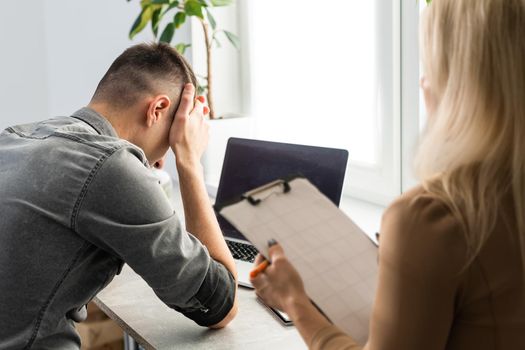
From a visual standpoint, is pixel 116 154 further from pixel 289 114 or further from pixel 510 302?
pixel 289 114

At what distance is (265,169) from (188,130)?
0.26 metres

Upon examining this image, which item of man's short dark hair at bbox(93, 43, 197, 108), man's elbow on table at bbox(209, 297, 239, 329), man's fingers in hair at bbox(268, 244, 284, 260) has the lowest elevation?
man's elbow on table at bbox(209, 297, 239, 329)

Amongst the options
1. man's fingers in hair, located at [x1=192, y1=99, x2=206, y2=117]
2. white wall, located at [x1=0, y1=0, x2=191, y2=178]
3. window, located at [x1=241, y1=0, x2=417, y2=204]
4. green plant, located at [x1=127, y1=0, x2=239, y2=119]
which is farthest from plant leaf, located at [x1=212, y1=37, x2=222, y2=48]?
man's fingers in hair, located at [x1=192, y1=99, x2=206, y2=117]

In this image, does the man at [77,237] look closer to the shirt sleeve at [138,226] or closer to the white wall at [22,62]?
the shirt sleeve at [138,226]

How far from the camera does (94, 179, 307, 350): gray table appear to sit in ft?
4.30

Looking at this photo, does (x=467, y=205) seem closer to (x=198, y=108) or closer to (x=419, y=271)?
(x=419, y=271)

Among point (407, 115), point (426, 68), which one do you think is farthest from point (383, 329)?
point (407, 115)

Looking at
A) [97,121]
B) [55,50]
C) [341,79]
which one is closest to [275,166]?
[97,121]

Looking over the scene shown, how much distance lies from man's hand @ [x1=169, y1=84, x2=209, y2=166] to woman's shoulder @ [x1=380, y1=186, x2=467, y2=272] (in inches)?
31.4

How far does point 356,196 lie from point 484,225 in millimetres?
1534

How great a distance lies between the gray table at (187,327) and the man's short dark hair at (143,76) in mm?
393

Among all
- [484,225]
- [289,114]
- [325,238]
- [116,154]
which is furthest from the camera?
[289,114]

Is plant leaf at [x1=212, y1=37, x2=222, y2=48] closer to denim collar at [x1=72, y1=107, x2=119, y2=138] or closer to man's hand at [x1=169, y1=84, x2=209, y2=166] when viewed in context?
man's hand at [x1=169, y1=84, x2=209, y2=166]

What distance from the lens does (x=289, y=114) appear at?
258 centimetres
